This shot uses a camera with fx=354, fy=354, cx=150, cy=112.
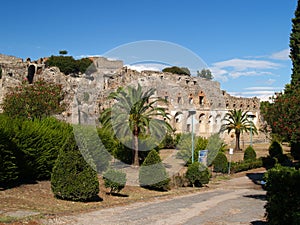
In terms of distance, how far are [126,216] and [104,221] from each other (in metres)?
1.02

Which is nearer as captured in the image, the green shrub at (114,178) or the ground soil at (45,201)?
the ground soil at (45,201)

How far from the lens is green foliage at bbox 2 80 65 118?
73.6ft

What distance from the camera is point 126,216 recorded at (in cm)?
1048

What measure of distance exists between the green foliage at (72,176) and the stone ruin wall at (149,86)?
14514 millimetres

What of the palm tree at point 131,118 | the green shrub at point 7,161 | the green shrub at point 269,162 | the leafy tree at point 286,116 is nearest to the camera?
the green shrub at point 7,161

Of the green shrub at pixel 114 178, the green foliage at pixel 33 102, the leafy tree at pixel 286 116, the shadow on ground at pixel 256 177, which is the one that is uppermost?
the green foliage at pixel 33 102

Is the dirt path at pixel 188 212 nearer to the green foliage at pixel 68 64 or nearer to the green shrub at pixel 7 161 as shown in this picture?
the green shrub at pixel 7 161

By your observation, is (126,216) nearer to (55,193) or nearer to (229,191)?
(55,193)

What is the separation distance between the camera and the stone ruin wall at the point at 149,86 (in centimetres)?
3009

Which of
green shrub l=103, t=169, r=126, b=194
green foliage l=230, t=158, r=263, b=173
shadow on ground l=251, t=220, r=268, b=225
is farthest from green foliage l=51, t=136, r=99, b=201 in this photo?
green foliage l=230, t=158, r=263, b=173

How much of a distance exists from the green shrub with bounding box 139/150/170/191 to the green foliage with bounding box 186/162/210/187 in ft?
7.24

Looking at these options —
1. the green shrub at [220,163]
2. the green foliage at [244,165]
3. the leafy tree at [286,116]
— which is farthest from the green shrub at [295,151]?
the leafy tree at [286,116]

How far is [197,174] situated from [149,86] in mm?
20204

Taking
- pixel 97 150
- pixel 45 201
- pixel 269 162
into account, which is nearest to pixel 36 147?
pixel 45 201
